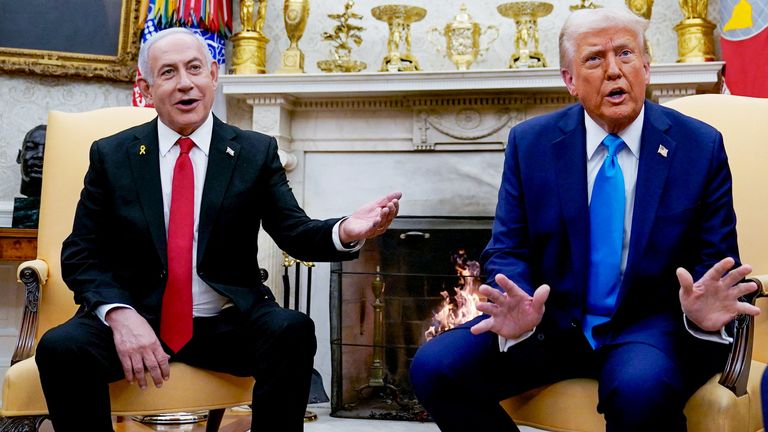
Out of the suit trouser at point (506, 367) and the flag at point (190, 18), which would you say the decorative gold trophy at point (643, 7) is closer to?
the flag at point (190, 18)

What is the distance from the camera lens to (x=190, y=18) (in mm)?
3879

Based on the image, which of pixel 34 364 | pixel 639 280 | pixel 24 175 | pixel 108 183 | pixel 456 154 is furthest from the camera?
pixel 456 154

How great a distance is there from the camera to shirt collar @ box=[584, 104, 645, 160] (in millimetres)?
Answer: 1961

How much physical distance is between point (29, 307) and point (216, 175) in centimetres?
62

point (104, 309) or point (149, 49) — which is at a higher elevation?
point (149, 49)

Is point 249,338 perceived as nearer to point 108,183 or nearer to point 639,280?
point 108,183

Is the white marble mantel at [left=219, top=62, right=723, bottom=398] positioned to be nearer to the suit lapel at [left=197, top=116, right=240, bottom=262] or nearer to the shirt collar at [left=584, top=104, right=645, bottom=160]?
the suit lapel at [left=197, top=116, right=240, bottom=262]

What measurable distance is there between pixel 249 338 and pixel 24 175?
2.07 metres

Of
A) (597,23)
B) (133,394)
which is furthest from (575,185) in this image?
(133,394)

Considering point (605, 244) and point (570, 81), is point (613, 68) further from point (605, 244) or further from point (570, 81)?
point (605, 244)

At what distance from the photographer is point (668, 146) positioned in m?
1.92

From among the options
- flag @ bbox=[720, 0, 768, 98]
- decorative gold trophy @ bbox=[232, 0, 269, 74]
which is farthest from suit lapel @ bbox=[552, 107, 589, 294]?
decorative gold trophy @ bbox=[232, 0, 269, 74]

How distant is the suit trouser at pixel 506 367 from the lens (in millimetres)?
1713

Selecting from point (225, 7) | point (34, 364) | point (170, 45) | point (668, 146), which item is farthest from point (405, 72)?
point (34, 364)
